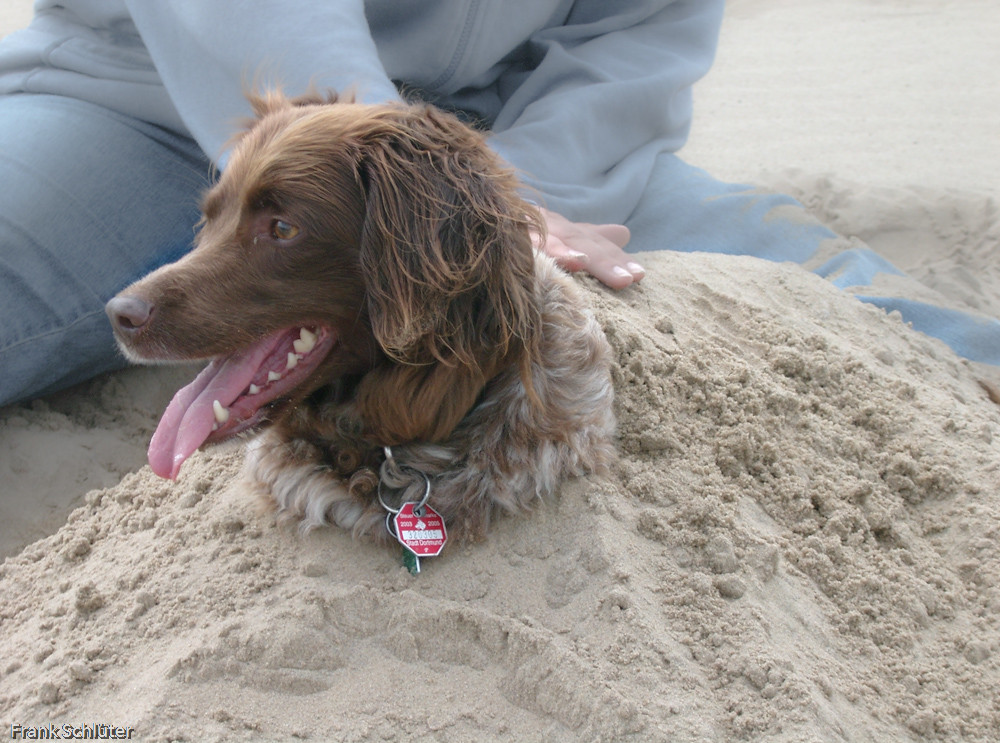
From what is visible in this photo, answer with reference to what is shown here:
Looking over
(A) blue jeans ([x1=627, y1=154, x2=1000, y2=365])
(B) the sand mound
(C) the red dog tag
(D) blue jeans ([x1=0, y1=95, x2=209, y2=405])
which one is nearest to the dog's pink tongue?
(B) the sand mound

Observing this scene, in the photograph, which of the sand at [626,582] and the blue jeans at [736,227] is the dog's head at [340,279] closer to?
the sand at [626,582]

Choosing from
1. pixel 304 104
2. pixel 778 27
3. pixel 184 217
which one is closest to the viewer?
pixel 304 104

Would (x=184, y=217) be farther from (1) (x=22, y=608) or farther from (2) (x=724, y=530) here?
(2) (x=724, y=530)

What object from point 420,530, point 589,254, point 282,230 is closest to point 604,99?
point 589,254

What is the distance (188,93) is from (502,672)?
2.54m

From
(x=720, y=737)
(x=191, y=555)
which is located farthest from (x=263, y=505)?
(x=720, y=737)

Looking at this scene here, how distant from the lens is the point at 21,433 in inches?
150

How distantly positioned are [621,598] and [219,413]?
1198mm

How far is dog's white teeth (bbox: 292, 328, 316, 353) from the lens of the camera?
2.47m

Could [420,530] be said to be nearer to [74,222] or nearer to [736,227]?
[74,222]

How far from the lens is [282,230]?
2.35m

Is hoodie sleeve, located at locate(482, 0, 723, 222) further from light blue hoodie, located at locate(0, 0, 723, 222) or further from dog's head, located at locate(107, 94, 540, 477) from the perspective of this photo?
dog's head, located at locate(107, 94, 540, 477)

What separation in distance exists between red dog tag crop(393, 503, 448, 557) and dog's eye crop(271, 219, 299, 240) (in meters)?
0.84

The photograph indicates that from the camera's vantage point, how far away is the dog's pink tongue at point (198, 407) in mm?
2342
